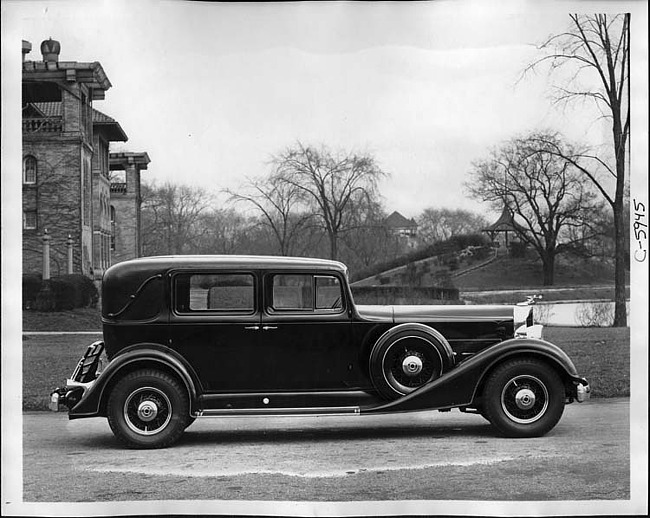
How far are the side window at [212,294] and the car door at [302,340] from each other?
0.11 metres

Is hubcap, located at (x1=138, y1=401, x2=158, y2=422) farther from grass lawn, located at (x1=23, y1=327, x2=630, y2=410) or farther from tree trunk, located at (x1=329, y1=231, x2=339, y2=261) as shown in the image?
tree trunk, located at (x1=329, y1=231, x2=339, y2=261)

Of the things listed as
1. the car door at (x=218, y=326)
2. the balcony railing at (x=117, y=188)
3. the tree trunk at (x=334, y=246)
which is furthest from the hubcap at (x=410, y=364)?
the balcony railing at (x=117, y=188)

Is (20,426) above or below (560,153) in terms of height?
below

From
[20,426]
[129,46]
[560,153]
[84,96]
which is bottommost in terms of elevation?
[20,426]

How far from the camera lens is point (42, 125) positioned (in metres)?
4.44

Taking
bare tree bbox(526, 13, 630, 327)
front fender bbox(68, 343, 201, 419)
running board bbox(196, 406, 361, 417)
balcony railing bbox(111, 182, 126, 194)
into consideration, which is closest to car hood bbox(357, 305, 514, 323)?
running board bbox(196, 406, 361, 417)

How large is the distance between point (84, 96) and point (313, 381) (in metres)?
2.24

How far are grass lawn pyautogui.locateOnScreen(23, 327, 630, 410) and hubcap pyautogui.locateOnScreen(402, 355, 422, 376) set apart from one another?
91 centimetres

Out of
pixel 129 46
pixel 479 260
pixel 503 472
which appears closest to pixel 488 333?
pixel 479 260

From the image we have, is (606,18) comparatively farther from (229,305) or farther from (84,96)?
(84,96)

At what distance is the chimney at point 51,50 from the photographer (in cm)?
440

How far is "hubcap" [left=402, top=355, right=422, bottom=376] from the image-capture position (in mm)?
4207

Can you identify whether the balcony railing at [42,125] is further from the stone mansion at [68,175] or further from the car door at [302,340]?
the car door at [302,340]

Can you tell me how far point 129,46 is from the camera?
14.4 ft
